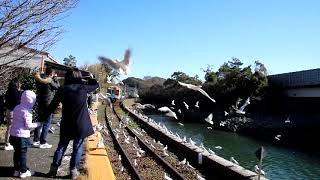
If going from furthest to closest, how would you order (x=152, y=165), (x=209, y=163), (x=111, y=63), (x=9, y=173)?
(x=209, y=163), (x=152, y=165), (x=111, y=63), (x=9, y=173)

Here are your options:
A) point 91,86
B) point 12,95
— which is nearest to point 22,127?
point 91,86

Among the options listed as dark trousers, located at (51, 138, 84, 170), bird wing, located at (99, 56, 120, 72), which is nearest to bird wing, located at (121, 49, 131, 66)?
bird wing, located at (99, 56, 120, 72)

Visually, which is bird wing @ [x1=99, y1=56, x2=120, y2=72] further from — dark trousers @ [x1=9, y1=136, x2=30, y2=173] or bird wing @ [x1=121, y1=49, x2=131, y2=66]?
dark trousers @ [x1=9, y1=136, x2=30, y2=173]

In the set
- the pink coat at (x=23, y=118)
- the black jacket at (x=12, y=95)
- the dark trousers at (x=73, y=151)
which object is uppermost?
the black jacket at (x=12, y=95)

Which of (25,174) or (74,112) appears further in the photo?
(25,174)

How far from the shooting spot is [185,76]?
69562 mm

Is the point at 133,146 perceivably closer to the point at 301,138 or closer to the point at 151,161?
the point at 151,161

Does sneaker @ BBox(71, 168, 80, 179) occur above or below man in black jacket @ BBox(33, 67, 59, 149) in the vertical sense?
below

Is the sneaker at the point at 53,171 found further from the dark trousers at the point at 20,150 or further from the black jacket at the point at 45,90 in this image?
the black jacket at the point at 45,90

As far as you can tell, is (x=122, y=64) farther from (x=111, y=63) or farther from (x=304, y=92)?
(x=304, y=92)

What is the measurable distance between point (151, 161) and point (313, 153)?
11825mm

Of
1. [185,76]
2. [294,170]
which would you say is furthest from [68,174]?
[185,76]

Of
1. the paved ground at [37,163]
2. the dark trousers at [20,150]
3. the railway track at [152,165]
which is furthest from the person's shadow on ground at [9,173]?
the railway track at [152,165]

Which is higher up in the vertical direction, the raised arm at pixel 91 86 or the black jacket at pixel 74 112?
the raised arm at pixel 91 86
